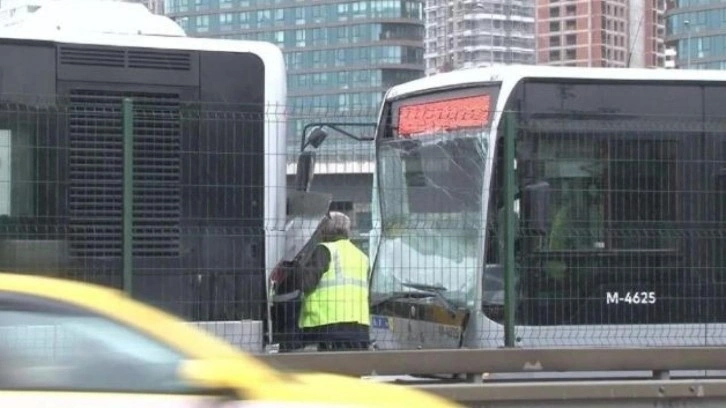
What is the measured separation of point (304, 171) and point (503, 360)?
6.92ft

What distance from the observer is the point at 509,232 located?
8.79 m

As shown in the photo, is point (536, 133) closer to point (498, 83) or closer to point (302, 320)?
point (498, 83)

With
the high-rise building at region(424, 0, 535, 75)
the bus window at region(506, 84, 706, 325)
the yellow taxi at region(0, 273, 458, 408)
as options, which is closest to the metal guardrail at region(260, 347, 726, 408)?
the bus window at region(506, 84, 706, 325)

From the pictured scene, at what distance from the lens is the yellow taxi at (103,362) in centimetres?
418

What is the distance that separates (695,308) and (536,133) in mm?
1931

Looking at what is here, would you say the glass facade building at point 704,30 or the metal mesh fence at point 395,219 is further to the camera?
the glass facade building at point 704,30

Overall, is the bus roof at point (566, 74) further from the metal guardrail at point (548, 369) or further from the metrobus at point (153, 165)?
the metal guardrail at point (548, 369)

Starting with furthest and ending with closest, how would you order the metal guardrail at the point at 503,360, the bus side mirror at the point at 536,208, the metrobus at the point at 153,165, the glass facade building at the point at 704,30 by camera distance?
the glass facade building at the point at 704,30 → the bus side mirror at the point at 536,208 → the metrobus at the point at 153,165 → the metal guardrail at the point at 503,360

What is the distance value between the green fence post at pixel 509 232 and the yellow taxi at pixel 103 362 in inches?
174

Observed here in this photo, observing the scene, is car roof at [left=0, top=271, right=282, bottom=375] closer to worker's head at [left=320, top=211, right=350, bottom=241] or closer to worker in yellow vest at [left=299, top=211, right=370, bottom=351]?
worker in yellow vest at [left=299, top=211, right=370, bottom=351]

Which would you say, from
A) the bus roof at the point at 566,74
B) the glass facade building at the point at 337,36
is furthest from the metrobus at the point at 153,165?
the glass facade building at the point at 337,36

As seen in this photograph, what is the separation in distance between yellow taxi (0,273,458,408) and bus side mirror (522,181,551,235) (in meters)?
5.12

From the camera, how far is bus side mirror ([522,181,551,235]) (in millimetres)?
9336

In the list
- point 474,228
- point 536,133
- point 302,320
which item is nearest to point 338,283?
point 302,320
